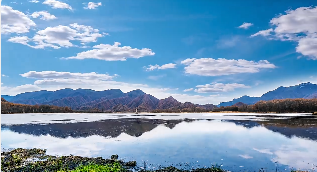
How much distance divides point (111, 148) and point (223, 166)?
14.9 meters

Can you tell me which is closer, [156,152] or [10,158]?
[10,158]

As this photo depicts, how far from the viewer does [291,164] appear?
2181 centimetres

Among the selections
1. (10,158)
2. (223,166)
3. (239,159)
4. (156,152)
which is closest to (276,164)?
(239,159)

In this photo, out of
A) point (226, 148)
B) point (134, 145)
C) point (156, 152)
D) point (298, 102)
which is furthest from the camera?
point (298, 102)

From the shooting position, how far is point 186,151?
2761 centimetres

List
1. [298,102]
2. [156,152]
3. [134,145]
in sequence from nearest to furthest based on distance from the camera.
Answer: [156,152]
[134,145]
[298,102]

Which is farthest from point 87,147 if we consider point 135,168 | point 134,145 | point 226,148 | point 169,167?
point 226,148

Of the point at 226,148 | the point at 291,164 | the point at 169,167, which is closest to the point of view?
the point at 169,167

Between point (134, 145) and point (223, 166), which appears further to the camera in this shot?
point (134, 145)

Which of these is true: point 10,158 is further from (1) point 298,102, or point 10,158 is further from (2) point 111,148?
(1) point 298,102

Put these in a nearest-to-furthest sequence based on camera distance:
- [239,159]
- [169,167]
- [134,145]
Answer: [169,167] → [239,159] → [134,145]

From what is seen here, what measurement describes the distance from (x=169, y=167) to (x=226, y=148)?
11.9 m

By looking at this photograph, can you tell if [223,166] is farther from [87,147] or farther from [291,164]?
[87,147]

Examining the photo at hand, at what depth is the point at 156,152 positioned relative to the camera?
27.2 metres
